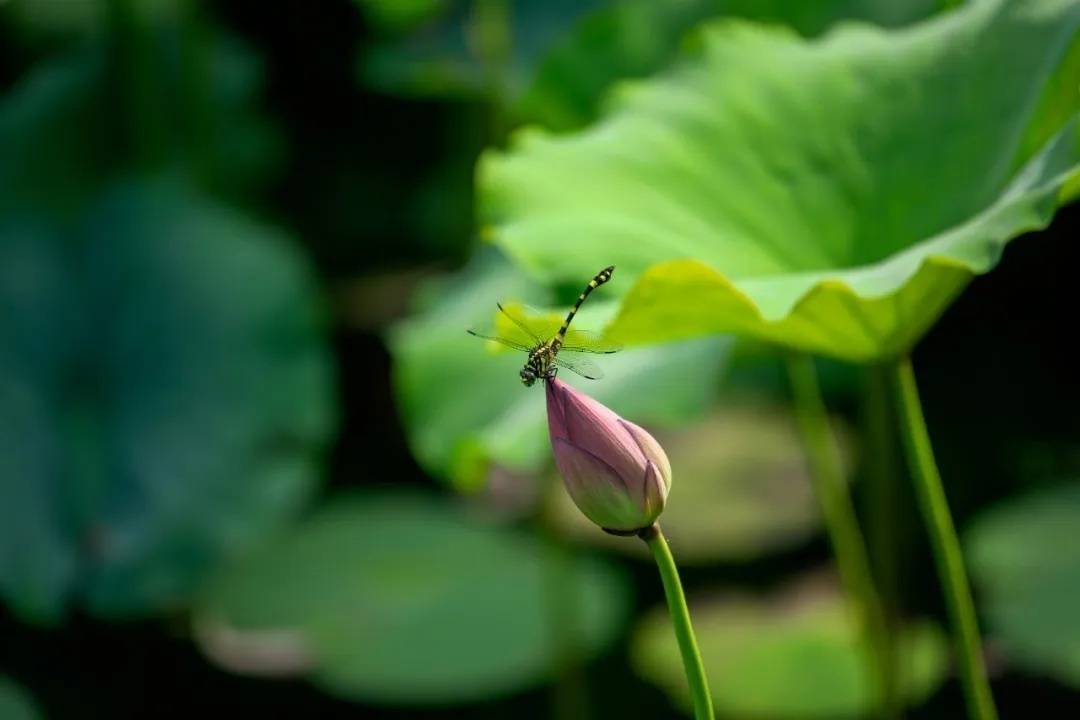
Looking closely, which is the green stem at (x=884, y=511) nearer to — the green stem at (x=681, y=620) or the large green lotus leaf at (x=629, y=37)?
the large green lotus leaf at (x=629, y=37)

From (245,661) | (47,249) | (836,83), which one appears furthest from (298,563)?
(836,83)

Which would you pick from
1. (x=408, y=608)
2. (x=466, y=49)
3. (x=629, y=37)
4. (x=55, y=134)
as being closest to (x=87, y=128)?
(x=55, y=134)

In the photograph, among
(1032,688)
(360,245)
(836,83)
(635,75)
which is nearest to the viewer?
(836,83)

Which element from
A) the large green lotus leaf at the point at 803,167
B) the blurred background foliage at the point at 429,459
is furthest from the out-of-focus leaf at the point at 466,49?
the large green lotus leaf at the point at 803,167

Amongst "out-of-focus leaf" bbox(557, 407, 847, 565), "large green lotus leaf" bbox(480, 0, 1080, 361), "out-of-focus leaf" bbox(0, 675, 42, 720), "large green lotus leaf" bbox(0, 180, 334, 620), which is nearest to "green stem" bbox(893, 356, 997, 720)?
"large green lotus leaf" bbox(480, 0, 1080, 361)

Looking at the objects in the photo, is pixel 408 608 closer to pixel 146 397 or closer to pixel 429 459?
pixel 146 397

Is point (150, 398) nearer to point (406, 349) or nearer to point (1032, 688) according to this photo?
point (406, 349)

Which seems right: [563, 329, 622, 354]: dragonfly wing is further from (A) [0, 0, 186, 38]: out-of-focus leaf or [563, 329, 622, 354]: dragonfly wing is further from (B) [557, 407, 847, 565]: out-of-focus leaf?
(A) [0, 0, 186, 38]: out-of-focus leaf
